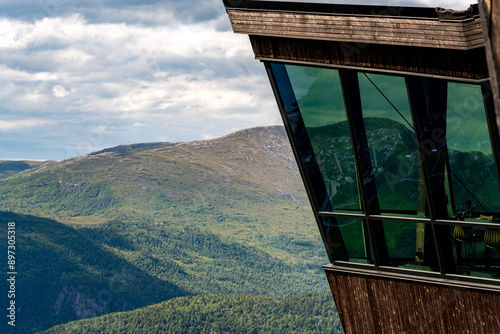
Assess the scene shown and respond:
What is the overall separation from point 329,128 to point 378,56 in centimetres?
202

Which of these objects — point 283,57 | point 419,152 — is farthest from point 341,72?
point 419,152

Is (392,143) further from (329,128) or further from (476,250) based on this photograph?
(476,250)

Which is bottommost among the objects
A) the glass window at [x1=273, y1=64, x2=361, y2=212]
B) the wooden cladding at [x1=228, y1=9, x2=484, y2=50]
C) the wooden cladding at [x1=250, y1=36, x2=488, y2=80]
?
the glass window at [x1=273, y1=64, x2=361, y2=212]

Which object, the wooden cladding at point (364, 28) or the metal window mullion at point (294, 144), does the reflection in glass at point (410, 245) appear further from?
the wooden cladding at point (364, 28)

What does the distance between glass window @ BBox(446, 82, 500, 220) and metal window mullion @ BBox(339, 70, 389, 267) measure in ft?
5.75

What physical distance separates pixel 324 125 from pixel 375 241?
3.10 metres

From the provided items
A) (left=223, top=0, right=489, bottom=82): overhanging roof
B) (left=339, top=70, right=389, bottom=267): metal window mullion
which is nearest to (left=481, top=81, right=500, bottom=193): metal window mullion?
(left=223, top=0, right=489, bottom=82): overhanging roof

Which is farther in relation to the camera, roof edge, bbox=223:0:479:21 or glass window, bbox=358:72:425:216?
glass window, bbox=358:72:425:216

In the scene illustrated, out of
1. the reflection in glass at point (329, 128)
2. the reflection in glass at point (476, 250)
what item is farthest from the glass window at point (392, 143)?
the reflection in glass at point (476, 250)

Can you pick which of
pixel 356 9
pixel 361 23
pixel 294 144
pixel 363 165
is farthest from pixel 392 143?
pixel 356 9

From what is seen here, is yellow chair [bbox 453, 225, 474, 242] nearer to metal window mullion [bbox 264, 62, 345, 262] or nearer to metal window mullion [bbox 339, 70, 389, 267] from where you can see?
metal window mullion [bbox 339, 70, 389, 267]

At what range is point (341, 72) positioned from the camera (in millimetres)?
10211

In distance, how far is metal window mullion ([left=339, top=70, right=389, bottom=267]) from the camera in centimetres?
1027

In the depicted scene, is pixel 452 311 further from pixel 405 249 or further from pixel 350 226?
pixel 350 226
